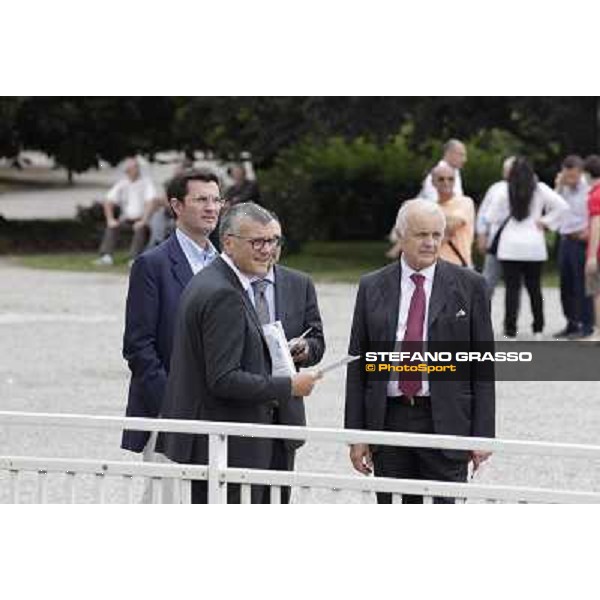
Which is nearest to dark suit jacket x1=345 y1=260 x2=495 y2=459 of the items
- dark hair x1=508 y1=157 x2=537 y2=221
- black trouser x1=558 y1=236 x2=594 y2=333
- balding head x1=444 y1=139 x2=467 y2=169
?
balding head x1=444 y1=139 x2=467 y2=169

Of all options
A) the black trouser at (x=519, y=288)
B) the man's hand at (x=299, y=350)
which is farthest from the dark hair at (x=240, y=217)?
the black trouser at (x=519, y=288)

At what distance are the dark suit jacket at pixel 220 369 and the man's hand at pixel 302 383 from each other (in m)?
0.02

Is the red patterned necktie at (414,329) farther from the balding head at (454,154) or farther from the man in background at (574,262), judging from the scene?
the man in background at (574,262)

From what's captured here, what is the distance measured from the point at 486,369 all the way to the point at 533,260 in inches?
424

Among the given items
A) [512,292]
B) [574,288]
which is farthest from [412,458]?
[574,288]

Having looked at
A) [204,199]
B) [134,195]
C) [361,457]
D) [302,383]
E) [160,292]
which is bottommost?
[361,457]

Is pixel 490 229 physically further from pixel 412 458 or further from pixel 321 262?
pixel 412 458

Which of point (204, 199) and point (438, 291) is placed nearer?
point (438, 291)

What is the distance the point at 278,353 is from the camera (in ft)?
24.5

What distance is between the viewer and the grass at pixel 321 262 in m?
27.6

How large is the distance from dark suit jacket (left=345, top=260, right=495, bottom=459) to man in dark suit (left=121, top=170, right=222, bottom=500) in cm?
81

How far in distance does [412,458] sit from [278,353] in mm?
677
